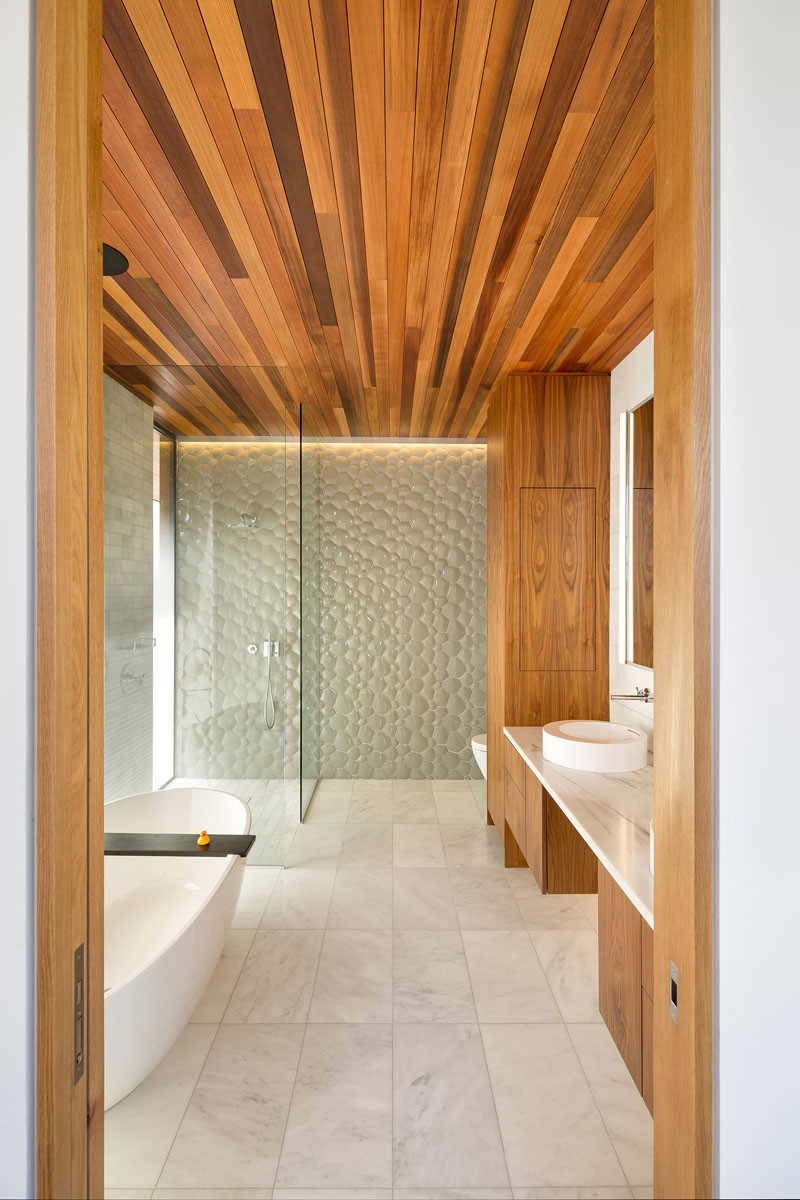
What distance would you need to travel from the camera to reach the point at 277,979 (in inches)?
98.0

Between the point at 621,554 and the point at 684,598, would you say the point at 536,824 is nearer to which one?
the point at 621,554

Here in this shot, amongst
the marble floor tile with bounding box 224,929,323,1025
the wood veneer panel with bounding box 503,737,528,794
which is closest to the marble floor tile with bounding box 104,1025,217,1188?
the marble floor tile with bounding box 224,929,323,1025

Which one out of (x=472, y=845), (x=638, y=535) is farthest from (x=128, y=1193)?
(x=638, y=535)

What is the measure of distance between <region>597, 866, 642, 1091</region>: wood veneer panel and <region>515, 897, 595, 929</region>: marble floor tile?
61 centimetres

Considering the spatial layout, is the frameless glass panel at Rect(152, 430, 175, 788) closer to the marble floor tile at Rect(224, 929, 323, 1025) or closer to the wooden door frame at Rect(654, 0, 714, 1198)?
the marble floor tile at Rect(224, 929, 323, 1025)

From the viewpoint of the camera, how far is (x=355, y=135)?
5.49 ft

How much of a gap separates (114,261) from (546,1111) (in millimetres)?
3002

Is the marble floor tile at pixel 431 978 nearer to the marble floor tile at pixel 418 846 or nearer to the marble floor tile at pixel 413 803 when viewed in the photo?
the marble floor tile at pixel 418 846

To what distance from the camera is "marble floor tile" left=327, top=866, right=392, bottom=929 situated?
291 cm

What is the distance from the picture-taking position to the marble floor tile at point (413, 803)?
4221mm
